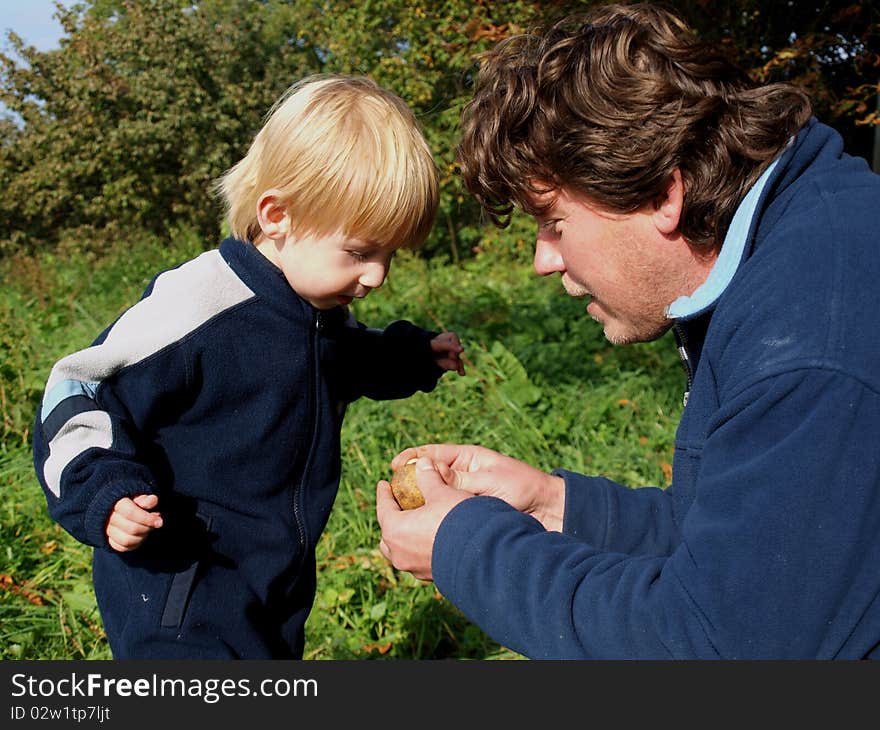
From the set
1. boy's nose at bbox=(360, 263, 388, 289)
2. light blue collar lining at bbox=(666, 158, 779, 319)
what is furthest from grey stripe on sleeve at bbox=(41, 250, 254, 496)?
light blue collar lining at bbox=(666, 158, 779, 319)

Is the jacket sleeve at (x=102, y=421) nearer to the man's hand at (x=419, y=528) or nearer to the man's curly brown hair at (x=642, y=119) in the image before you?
the man's hand at (x=419, y=528)

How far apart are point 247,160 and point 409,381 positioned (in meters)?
0.75

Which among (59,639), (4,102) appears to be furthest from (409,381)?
(4,102)

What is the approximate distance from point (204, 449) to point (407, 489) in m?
0.47

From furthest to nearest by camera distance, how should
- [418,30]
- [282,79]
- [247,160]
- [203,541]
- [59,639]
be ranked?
[282,79]
[418,30]
[59,639]
[247,160]
[203,541]

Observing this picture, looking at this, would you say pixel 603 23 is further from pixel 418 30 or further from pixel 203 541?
pixel 418 30

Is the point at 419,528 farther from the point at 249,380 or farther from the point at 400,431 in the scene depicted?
the point at 400,431

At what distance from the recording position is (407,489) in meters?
2.04

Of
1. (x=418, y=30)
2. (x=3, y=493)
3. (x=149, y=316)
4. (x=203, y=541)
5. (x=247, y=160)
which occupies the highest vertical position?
(x=418, y=30)

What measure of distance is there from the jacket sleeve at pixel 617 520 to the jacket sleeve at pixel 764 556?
24.2 inches

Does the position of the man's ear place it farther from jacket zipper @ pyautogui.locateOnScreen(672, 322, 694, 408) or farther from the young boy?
the young boy

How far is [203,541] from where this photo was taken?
6.82 feet

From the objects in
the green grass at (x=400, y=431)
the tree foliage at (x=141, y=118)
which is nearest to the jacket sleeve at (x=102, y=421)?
the green grass at (x=400, y=431)

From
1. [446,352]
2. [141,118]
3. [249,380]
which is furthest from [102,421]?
[141,118]
